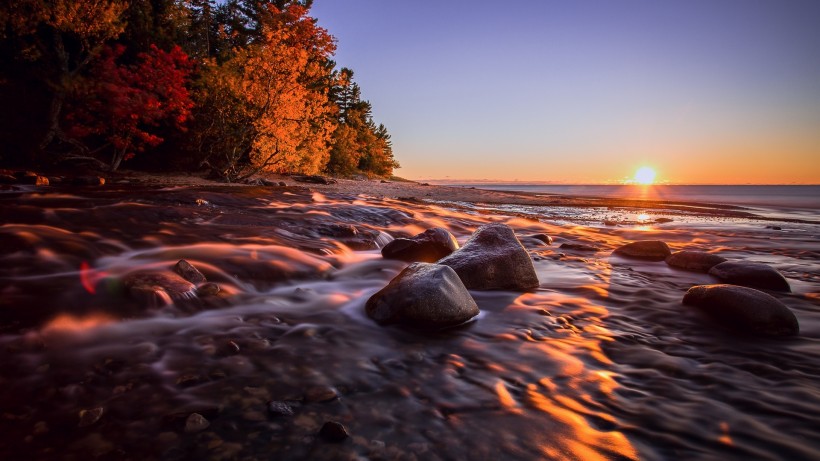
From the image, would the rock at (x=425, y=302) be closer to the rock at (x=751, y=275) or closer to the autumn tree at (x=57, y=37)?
the rock at (x=751, y=275)

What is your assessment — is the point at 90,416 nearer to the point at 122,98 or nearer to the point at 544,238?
the point at 544,238

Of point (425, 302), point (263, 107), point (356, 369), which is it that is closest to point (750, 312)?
point (425, 302)

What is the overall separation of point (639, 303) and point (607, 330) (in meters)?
1.21

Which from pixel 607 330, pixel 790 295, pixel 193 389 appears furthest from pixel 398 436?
pixel 790 295

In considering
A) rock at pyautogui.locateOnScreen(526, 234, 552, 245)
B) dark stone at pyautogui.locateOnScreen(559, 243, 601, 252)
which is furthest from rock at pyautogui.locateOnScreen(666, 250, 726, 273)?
rock at pyautogui.locateOnScreen(526, 234, 552, 245)

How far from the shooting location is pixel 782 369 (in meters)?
2.98

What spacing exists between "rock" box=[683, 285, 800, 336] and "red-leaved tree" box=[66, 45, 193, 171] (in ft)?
68.9

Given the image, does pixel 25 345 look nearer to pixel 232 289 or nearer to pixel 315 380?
pixel 232 289

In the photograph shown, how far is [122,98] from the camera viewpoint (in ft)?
56.9

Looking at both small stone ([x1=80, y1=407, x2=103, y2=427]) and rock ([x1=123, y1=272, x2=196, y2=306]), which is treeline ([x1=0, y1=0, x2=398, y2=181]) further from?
small stone ([x1=80, y1=407, x2=103, y2=427])

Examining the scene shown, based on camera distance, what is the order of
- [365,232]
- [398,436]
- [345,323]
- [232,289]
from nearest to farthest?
[398,436] < [345,323] < [232,289] < [365,232]

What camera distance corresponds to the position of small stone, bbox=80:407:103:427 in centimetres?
204

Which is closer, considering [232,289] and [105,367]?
[105,367]

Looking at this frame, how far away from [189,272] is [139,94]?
17.8 metres
